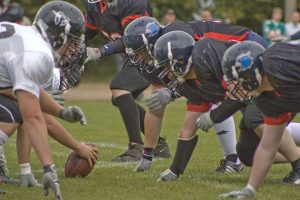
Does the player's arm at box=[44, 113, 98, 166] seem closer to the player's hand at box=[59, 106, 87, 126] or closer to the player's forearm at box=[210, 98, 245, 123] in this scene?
the player's hand at box=[59, 106, 87, 126]

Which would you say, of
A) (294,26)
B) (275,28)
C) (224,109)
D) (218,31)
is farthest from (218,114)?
(294,26)

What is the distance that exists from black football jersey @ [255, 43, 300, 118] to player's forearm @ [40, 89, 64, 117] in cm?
132

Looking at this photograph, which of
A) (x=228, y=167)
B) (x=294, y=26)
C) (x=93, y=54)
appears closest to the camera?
(x=228, y=167)

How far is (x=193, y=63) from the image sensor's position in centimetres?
570

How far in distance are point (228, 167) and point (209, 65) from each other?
4.50ft

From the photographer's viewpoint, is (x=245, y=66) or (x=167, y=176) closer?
(x=245, y=66)

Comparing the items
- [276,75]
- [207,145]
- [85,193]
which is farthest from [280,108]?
[207,145]

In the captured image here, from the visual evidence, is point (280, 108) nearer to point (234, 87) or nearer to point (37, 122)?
point (234, 87)

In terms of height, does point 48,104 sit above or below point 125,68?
above

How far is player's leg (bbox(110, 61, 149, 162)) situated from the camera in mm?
7492

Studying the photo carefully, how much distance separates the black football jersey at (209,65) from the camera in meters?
5.64

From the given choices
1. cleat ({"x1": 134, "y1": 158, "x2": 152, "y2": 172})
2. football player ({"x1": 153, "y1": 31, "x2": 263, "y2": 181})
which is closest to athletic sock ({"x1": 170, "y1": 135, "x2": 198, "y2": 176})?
football player ({"x1": 153, "y1": 31, "x2": 263, "y2": 181})

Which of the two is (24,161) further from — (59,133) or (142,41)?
(142,41)

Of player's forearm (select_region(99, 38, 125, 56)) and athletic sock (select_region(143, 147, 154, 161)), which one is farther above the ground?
player's forearm (select_region(99, 38, 125, 56))
